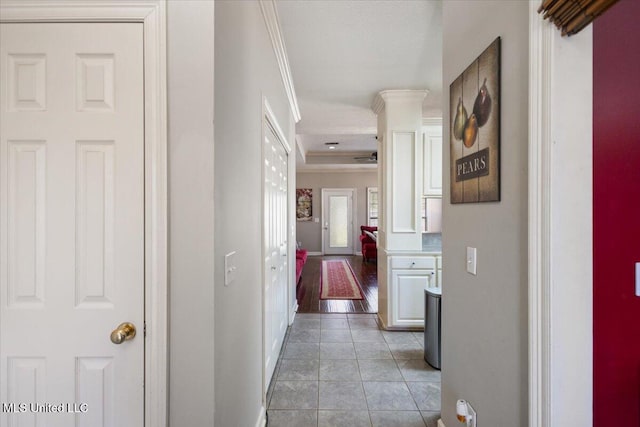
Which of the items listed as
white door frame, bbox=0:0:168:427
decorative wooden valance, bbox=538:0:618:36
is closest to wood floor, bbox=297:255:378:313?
white door frame, bbox=0:0:168:427

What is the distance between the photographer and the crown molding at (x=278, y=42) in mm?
1909

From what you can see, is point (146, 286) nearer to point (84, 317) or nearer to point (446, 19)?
point (84, 317)

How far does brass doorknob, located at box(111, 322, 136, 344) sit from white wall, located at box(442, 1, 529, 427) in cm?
140


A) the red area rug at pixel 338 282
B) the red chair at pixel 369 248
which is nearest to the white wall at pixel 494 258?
the red area rug at pixel 338 282

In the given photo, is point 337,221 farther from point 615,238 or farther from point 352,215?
point 615,238

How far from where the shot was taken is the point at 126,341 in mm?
1087

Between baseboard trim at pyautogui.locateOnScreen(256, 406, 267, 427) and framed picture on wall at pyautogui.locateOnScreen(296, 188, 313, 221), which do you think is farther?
framed picture on wall at pyautogui.locateOnScreen(296, 188, 313, 221)

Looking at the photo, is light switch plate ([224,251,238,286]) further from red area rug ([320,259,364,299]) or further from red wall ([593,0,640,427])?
red area rug ([320,259,364,299])

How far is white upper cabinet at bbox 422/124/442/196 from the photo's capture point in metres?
3.47

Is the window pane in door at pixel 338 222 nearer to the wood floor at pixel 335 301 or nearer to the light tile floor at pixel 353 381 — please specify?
the wood floor at pixel 335 301

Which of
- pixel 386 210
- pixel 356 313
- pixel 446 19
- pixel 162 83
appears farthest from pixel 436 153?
pixel 162 83

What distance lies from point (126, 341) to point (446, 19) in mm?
2190

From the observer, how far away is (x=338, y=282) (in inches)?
226

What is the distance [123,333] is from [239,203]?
2.23 ft
